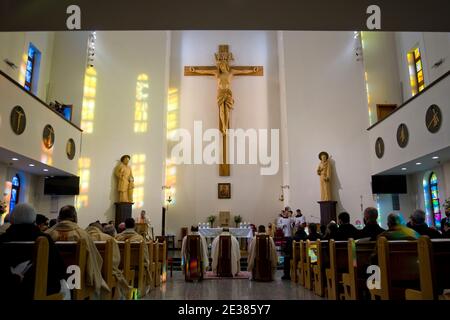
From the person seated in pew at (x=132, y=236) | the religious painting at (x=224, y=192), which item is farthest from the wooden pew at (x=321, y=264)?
the religious painting at (x=224, y=192)

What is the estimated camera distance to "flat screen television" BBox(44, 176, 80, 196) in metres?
12.0

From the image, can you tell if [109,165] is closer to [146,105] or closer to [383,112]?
[146,105]

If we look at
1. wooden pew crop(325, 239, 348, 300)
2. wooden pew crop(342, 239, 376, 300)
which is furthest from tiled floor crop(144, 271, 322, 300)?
wooden pew crop(342, 239, 376, 300)

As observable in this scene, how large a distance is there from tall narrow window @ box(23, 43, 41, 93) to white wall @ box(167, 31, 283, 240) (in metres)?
4.98

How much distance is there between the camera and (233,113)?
1514cm

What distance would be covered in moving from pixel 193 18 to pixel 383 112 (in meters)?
11.0

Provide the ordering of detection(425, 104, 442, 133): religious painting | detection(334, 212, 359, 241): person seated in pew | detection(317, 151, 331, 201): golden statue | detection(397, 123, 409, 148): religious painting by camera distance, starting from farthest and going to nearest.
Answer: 1. detection(317, 151, 331, 201): golden statue
2. detection(397, 123, 409, 148): religious painting
3. detection(425, 104, 442, 133): religious painting
4. detection(334, 212, 359, 241): person seated in pew

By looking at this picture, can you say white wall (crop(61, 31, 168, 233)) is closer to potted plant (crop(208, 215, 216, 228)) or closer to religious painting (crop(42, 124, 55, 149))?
potted plant (crop(208, 215, 216, 228))

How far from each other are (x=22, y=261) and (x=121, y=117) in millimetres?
11455

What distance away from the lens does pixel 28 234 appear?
121 inches

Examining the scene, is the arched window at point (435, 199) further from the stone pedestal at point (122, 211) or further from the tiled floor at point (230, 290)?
the stone pedestal at point (122, 211)

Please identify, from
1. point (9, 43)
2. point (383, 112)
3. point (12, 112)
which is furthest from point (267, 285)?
point (9, 43)

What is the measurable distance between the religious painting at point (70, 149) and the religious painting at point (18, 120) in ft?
9.25

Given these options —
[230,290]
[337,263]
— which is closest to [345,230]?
[337,263]
